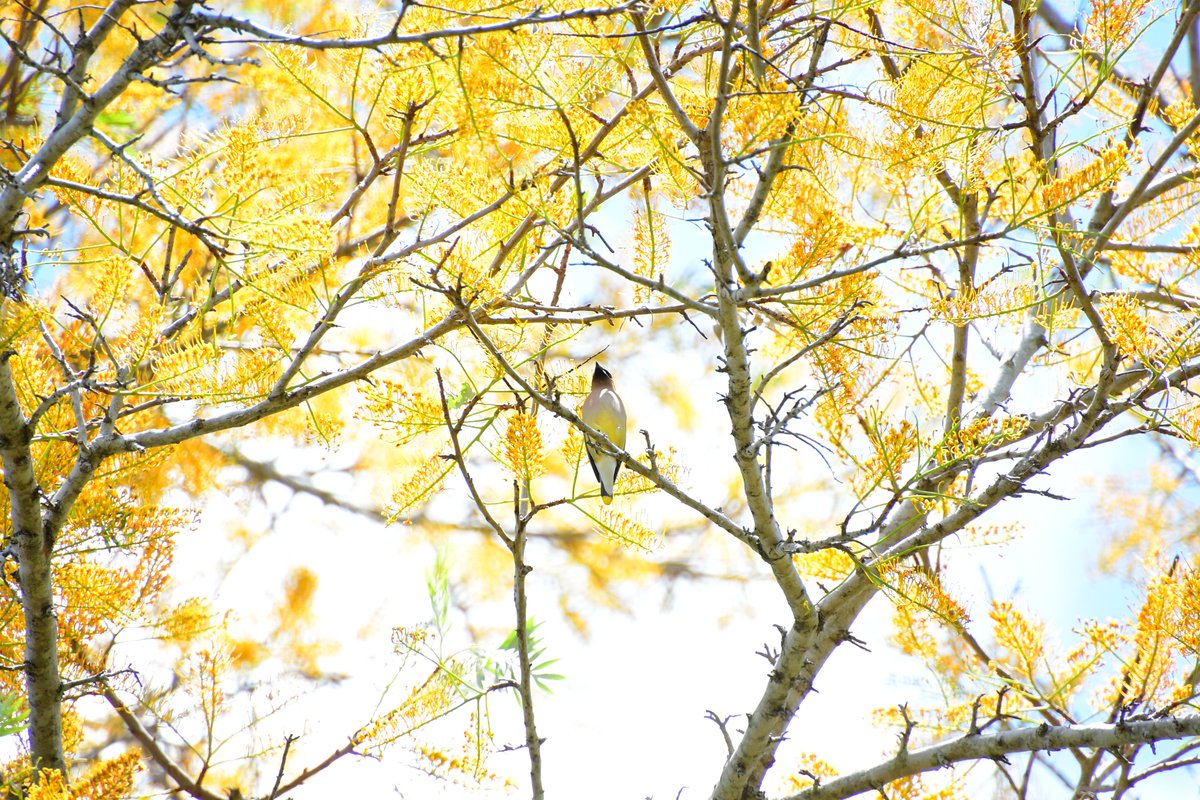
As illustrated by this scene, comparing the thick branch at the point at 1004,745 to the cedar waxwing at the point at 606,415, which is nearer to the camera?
the thick branch at the point at 1004,745

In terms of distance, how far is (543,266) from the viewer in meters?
1.71

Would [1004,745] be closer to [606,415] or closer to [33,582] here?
[606,415]

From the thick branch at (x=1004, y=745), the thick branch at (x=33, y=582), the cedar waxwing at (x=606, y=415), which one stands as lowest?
the thick branch at (x=33, y=582)

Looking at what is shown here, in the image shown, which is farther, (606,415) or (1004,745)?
(606,415)

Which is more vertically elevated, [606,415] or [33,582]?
[606,415]

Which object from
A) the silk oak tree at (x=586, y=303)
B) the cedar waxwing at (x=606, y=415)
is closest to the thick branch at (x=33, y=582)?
the silk oak tree at (x=586, y=303)


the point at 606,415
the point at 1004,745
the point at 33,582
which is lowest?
the point at 33,582

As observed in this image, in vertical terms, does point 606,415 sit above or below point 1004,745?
above

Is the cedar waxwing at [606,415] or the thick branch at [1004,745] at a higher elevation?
the cedar waxwing at [606,415]

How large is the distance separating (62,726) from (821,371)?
1.49 meters

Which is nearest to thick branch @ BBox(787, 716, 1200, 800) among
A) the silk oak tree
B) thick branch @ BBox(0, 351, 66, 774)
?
the silk oak tree

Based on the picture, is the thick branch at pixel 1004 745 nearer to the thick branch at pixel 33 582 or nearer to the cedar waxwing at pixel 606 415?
the cedar waxwing at pixel 606 415

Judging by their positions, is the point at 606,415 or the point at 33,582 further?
the point at 606,415

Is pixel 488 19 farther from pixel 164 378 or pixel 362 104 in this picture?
pixel 164 378
